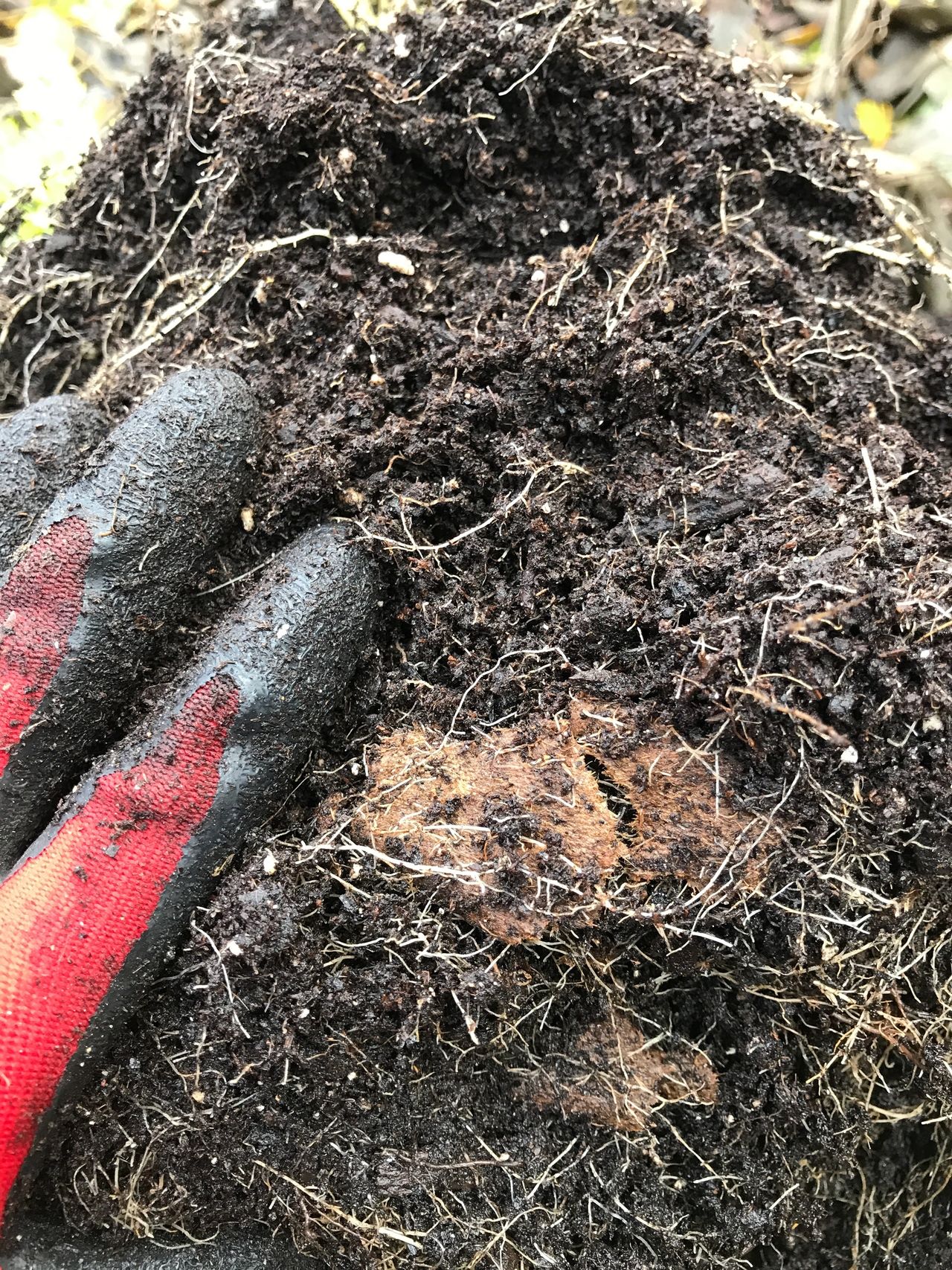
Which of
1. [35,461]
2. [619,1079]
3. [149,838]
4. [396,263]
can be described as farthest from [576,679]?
[35,461]

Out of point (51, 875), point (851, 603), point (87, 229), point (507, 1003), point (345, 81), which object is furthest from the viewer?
point (87, 229)

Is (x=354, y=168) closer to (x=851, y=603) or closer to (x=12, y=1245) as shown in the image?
(x=851, y=603)

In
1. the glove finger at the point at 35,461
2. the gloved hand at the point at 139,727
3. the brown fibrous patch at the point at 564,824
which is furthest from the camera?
the glove finger at the point at 35,461

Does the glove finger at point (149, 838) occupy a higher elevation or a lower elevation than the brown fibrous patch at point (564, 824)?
lower

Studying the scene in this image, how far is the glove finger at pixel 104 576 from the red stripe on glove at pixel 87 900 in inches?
5.3

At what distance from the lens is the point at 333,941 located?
1.23 metres

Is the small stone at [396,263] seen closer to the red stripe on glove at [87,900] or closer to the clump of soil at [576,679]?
the clump of soil at [576,679]

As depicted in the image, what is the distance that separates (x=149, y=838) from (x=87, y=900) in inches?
5.4

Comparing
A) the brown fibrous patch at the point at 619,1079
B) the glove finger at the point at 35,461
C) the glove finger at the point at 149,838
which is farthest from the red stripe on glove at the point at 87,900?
the brown fibrous patch at the point at 619,1079

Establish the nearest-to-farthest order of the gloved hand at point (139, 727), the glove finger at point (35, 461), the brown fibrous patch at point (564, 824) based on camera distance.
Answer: the brown fibrous patch at point (564, 824) < the gloved hand at point (139, 727) < the glove finger at point (35, 461)

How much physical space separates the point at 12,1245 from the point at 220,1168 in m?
0.37

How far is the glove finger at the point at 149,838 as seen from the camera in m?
1.27

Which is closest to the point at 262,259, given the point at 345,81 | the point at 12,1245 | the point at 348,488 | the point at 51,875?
the point at 345,81

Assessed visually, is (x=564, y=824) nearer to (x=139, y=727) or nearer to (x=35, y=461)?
(x=139, y=727)
